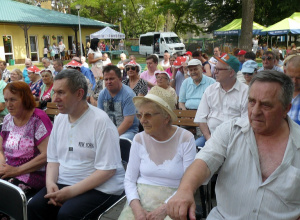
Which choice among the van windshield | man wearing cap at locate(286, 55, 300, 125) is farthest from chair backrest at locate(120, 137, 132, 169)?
the van windshield

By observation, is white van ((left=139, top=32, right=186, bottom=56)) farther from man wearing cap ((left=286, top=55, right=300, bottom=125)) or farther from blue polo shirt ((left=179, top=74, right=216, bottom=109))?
man wearing cap ((left=286, top=55, right=300, bottom=125))

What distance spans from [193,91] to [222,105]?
1.33m

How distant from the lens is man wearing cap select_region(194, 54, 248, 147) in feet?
12.2

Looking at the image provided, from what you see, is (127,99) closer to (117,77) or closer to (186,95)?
(117,77)

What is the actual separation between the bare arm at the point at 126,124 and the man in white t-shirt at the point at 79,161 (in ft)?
4.45

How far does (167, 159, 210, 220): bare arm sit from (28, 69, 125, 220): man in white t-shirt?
994 mm

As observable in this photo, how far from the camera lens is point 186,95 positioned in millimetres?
5141

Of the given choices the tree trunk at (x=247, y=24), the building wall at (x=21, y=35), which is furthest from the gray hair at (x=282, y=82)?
the building wall at (x=21, y=35)

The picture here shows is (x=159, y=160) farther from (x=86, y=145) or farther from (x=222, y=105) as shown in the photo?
(x=222, y=105)

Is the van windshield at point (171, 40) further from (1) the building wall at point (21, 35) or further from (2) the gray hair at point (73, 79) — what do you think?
(2) the gray hair at point (73, 79)

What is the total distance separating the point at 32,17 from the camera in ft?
84.8

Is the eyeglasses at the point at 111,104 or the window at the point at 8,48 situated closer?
the eyeglasses at the point at 111,104

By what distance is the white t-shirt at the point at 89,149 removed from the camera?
2507 mm

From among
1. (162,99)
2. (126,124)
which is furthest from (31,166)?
(126,124)
